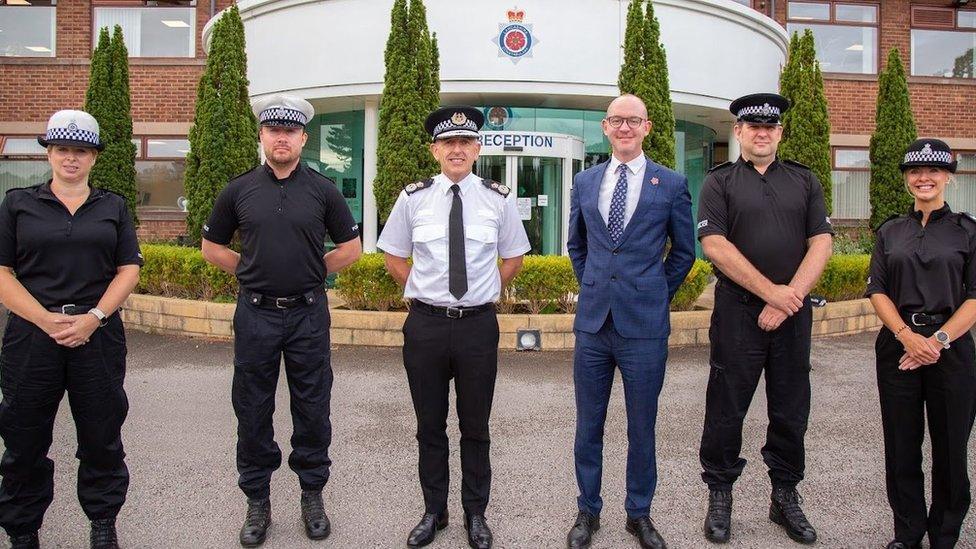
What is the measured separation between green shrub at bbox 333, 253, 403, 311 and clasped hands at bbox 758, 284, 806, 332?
523 centimetres

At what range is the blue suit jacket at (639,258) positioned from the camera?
352cm

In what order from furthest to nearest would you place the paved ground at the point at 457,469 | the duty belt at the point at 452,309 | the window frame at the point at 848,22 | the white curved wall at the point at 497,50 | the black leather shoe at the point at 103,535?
the window frame at the point at 848,22 < the white curved wall at the point at 497,50 < the paved ground at the point at 457,469 < the duty belt at the point at 452,309 < the black leather shoe at the point at 103,535

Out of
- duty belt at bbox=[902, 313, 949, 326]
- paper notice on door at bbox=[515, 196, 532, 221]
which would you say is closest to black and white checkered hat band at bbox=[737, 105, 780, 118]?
duty belt at bbox=[902, 313, 949, 326]

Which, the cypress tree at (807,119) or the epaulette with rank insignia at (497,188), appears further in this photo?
the cypress tree at (807,119)

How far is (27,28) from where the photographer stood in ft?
49.8

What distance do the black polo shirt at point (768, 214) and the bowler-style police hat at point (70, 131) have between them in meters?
2.92

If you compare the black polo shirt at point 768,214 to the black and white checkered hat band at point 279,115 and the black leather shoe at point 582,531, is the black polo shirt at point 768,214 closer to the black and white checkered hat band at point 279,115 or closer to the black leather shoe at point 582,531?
the black leather shoe at point 582,531

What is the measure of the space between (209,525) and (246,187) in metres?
1.71

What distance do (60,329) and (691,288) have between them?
273 inches

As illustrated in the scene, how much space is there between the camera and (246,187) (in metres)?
3.69

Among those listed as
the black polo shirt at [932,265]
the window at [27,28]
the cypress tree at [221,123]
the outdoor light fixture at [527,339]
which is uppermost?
the window at [27,28]

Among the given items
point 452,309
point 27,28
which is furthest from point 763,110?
point 27,28

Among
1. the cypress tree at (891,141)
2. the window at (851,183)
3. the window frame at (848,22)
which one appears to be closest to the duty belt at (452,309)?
the cypress tree at (891,141)

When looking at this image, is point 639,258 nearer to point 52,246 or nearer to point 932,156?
point 932,156
